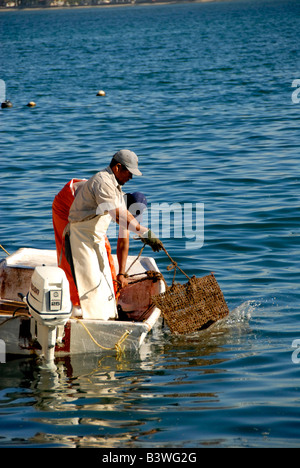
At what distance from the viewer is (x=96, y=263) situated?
283 inches

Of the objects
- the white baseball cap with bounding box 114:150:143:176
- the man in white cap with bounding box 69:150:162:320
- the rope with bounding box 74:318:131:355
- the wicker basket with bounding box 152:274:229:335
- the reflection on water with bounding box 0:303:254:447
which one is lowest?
the reflection on water with bounding box 0:303:254:447

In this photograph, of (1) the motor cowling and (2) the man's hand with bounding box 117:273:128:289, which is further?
(2) the man's hand with bounding box 117:273:128:289

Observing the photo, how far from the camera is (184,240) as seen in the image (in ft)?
37.1

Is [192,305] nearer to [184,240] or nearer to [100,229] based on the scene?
[100,229]

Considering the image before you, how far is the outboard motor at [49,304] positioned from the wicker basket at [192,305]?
3.89 ft

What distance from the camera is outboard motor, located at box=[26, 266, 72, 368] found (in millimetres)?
6539

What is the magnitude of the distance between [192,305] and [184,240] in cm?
369

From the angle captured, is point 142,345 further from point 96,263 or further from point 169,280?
point 169,280

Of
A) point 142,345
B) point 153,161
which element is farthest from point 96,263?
point 153,161

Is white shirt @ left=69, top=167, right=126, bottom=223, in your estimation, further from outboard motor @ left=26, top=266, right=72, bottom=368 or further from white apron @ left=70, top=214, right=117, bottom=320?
outboard motor @ left=26, top=266, right=72, bottom=368

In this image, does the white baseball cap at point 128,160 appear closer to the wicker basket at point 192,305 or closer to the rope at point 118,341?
the wicker basket at point 192,305

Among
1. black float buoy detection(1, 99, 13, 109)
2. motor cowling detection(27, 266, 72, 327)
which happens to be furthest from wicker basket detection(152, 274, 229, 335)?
black float buoy detection(1, 99, 13, 109)

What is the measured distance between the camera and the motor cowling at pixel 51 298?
21.5ft

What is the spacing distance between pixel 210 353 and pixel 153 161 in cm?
932
